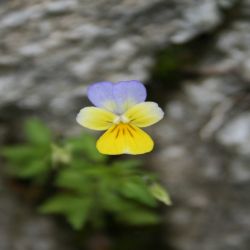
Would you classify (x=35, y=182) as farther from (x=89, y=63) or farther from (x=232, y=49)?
(x=232, y=49)

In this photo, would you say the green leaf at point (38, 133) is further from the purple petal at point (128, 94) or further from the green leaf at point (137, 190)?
the purple petal at point (128, 94)

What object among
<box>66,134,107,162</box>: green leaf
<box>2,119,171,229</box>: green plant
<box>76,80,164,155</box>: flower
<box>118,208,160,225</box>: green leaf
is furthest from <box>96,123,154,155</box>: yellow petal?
<box>118,208,160,225</box>: green leaf

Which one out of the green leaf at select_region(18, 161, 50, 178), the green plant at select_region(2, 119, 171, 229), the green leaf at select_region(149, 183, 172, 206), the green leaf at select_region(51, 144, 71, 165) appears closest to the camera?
the green leaf at select_region(149, 183, 172, 206)

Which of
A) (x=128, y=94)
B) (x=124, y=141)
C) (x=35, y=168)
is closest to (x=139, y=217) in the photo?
(x=35, y=168)

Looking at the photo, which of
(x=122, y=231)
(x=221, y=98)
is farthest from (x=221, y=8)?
(x=122, y=231)

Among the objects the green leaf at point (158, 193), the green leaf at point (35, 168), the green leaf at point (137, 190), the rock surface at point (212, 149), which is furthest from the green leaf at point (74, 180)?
the green leaf at point (158, 193)

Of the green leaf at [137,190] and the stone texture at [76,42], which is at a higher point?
the stone texture at [76,42]

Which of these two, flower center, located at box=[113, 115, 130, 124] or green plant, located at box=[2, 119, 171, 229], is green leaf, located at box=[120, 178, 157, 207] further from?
flower center, located at box=[113, 115, 130, 124]
